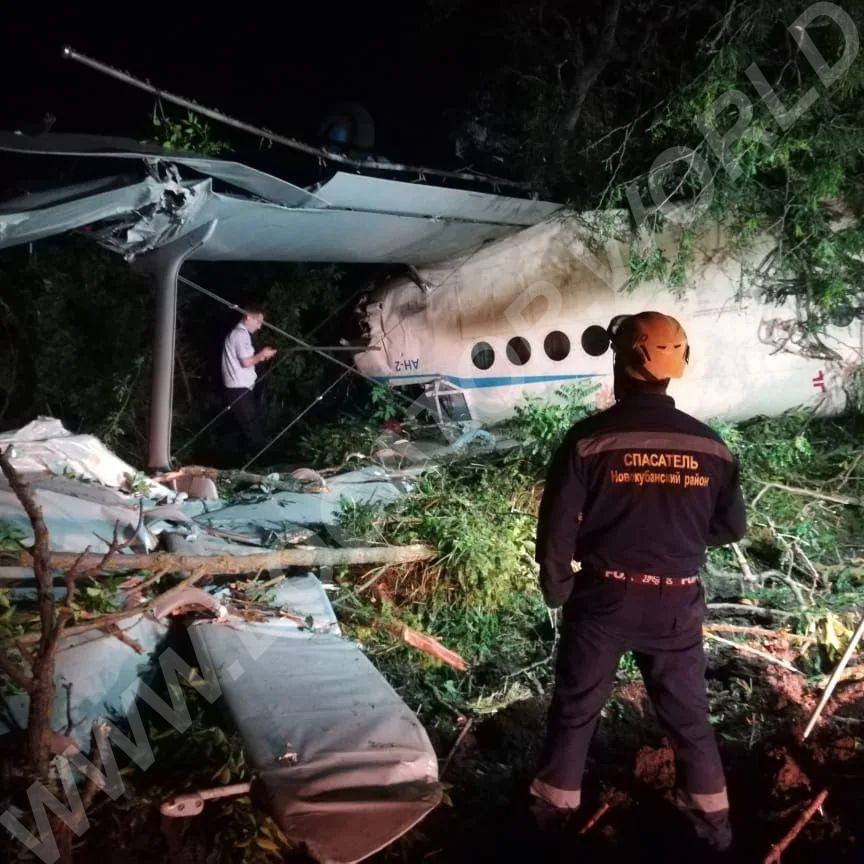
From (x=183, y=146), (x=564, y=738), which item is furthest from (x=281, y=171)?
(x=564, y=738)

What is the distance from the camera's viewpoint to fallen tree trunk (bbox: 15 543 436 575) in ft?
12.0

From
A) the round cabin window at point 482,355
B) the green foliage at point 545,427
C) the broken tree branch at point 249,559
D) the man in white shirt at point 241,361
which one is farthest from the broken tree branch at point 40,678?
the round cabin window at point 482,355

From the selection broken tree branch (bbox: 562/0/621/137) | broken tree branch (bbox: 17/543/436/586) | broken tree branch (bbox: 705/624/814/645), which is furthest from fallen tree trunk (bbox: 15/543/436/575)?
broken tree branch (bbox: 562/0/621/137)

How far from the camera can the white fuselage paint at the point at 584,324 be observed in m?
6.68

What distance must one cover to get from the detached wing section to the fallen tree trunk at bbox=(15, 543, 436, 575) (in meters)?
2.22

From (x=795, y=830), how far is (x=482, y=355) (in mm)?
5823

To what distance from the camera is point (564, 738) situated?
9.32 ft

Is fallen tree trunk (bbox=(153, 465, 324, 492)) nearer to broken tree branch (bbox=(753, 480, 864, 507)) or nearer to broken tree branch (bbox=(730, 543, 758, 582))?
broken tree branch (bbox=(730, 543, 758, 582))

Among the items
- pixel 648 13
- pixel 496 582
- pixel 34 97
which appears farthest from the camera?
pixel 34 97

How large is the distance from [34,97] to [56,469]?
456 inches

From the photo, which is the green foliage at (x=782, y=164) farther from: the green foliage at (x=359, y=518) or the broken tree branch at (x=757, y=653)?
the green foliage at (x=359, y=518)

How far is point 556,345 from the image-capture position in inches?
292

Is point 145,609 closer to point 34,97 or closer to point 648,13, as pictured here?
point 648,13

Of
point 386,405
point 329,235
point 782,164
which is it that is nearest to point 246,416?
point 386,405
